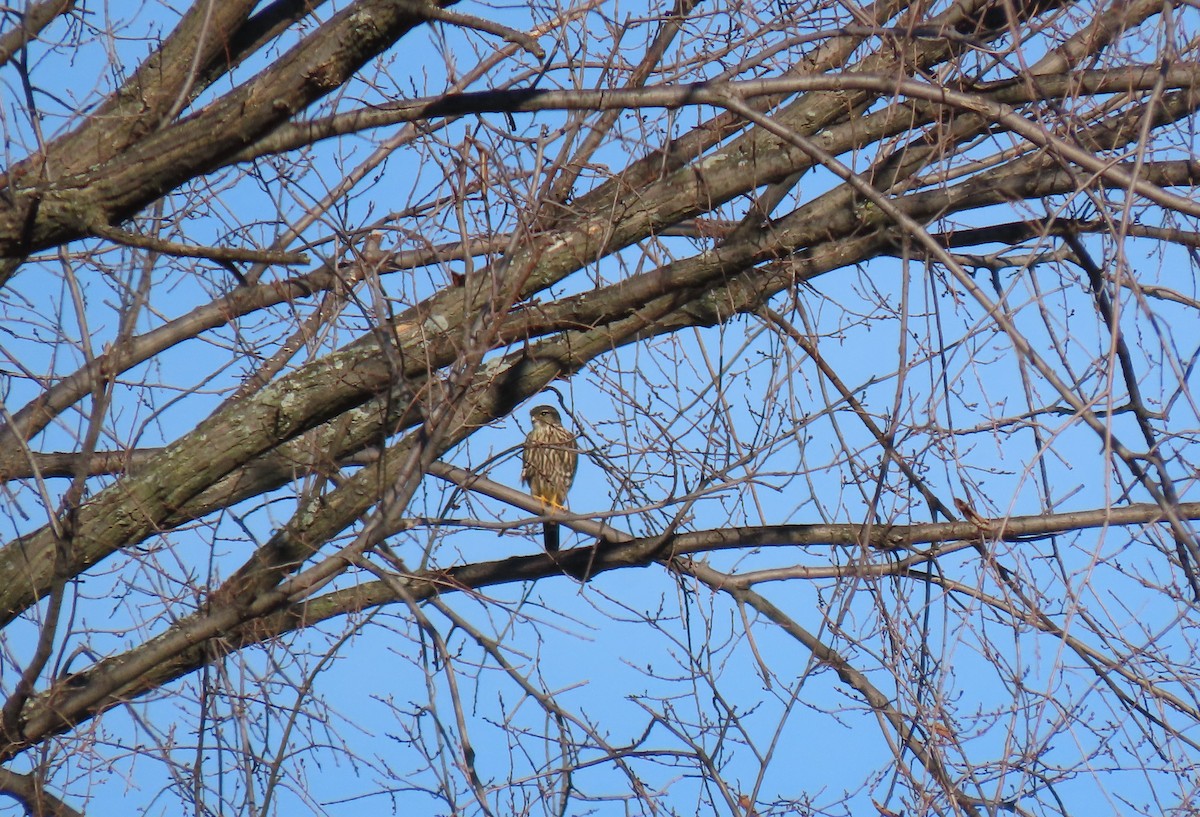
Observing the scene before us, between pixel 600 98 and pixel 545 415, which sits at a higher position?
pixel 545 415

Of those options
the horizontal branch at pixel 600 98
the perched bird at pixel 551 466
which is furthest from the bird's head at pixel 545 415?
the horizontal branch at pixel 600 98

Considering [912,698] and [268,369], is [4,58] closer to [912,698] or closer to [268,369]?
[268,369]

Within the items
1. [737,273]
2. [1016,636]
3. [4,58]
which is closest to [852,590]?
[1016,636]

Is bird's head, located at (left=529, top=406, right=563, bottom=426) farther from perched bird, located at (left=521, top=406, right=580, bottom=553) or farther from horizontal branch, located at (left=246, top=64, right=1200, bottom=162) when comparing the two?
horizontal branch, located at (left=246, top=64, right=1200, bottom=162)

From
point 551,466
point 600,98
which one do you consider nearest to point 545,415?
point 551,466

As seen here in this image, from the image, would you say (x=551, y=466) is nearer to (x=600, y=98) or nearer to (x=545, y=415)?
(x=545, y=415)

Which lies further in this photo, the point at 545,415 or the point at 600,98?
the point at 545,415

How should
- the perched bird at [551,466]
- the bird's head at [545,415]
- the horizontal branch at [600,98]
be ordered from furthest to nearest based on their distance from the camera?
the bird's head at [545,415] → the perched bird at [551,466] → the horizontal branch at [600,98]

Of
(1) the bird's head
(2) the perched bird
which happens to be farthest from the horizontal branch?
(1) the bird's head

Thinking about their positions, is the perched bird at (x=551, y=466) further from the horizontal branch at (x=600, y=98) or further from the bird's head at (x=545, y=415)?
the horizontal branch at (x=600, y=98)

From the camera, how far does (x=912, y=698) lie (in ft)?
11.8

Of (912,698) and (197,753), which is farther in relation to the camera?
(197,753)

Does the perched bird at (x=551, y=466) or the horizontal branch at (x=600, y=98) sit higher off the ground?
the perched bird at (x=551, y=466)

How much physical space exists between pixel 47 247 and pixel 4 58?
3.36 ft
